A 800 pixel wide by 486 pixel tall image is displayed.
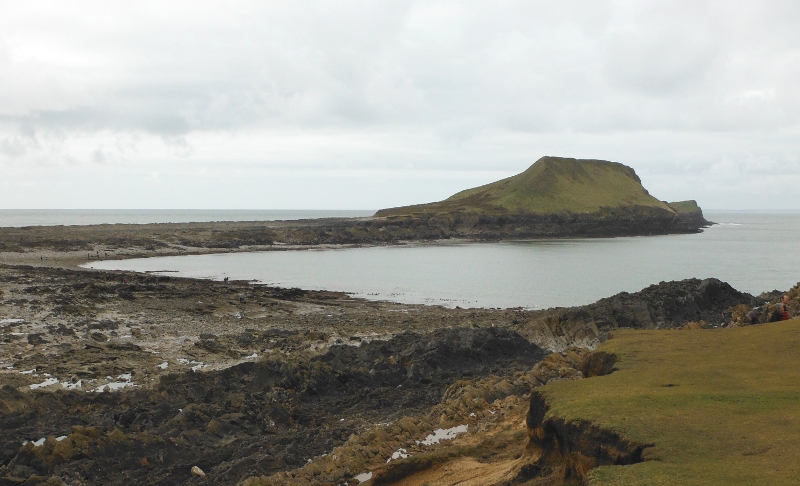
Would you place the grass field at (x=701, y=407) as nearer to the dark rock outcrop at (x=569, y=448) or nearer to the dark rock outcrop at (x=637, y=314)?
the dark rock outcrop at (x=569, y=448)

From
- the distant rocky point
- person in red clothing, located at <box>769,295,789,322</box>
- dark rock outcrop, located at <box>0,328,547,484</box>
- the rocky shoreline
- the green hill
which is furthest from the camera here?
the green hill

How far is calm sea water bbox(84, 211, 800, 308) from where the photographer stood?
165 feet

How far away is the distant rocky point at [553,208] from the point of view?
440 feet

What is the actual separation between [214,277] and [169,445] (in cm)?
4472

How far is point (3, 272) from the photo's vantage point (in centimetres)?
5184

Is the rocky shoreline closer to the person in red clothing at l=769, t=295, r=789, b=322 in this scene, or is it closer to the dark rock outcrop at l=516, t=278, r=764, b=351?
the dark rock outcrop at l=516, t=278, r=764, b=351

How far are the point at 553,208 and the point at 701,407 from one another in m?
141

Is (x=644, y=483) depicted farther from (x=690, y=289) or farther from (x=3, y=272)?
(x=3, y=272)

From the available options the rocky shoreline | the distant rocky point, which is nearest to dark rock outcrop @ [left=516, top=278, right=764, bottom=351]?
the rocky shoreline

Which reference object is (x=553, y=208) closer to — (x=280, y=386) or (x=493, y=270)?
(x=493, y=270)

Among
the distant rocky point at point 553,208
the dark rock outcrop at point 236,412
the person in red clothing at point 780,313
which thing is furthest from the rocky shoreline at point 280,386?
the distant rocky point at point 553,208

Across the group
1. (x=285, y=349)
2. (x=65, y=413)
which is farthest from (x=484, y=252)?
(x=65, y=413)

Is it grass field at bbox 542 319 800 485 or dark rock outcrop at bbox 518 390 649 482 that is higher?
grass field at bbox 542 319 800 485

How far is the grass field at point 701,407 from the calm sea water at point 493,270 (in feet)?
93.5
